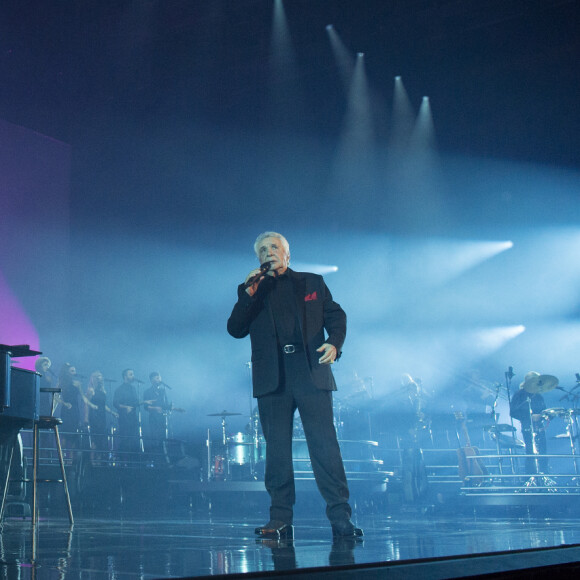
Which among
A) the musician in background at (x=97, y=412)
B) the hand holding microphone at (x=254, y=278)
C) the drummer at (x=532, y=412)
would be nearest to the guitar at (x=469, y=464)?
the drummer at (x=532, y=412)

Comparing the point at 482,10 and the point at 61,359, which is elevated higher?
the point at 482,10

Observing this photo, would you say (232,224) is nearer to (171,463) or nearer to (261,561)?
(171,463)

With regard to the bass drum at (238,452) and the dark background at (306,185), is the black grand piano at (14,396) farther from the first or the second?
the dark background at (306,185)

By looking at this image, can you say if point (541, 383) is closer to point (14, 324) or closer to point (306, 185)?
point (306, 185)

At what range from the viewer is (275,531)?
2.90m

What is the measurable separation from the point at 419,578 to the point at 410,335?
32.8 feet

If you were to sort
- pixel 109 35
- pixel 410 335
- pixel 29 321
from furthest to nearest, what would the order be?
pixel 410 335 < pixel 29 321 < pixel 109 35

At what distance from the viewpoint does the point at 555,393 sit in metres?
11.1

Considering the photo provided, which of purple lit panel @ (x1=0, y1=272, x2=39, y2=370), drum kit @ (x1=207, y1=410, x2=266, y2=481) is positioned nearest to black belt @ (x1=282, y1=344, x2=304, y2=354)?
drum kit @ (x1=207, y1=410, x2=266, y2=481)

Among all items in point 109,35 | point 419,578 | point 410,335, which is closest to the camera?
point 419,578

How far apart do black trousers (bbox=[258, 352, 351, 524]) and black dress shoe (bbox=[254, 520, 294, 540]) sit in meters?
0.03

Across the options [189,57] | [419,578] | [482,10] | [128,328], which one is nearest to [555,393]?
[482,10]

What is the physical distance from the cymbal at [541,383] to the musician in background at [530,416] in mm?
16

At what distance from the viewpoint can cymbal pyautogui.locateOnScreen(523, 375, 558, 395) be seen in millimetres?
7871
